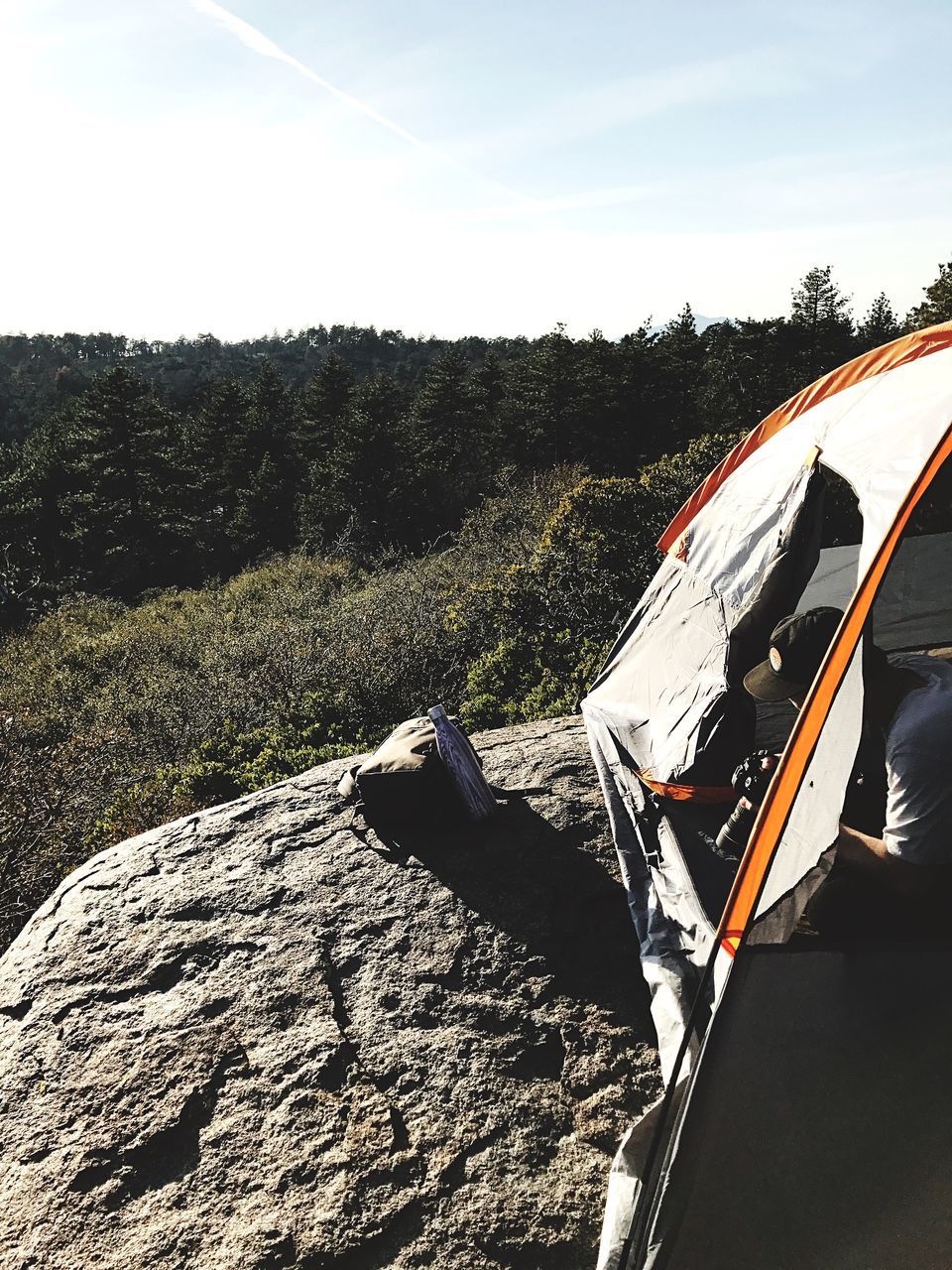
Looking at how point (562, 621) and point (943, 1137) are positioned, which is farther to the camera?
point (562, 621)

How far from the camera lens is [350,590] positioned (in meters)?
16.2

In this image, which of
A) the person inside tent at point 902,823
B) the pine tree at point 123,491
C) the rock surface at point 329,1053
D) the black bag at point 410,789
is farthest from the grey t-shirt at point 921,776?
the pine tree at point 123,491

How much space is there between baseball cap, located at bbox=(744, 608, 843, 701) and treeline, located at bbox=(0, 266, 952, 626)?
19.2 metres

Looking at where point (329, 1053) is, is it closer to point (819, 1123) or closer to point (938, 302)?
point (819, 1123)

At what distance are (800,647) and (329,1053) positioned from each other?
217cm

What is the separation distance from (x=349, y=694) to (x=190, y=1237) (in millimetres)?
5964

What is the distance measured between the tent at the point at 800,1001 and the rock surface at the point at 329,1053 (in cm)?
26

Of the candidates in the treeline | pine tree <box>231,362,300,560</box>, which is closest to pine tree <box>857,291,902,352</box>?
the treeline

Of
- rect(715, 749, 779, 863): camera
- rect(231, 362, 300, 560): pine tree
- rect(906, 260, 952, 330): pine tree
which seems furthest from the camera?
rect(231, 362, 300, 560): pine tree

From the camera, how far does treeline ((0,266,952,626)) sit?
2538 centimetres

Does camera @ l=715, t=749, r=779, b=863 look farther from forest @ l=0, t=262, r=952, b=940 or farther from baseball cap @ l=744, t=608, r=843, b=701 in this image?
forest @ l=0, t=262, r=952, b=940

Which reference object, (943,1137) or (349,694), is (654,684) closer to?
(943,1137)

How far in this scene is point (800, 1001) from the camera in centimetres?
242

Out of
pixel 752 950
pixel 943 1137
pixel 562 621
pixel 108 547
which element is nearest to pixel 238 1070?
pixel 752 950
